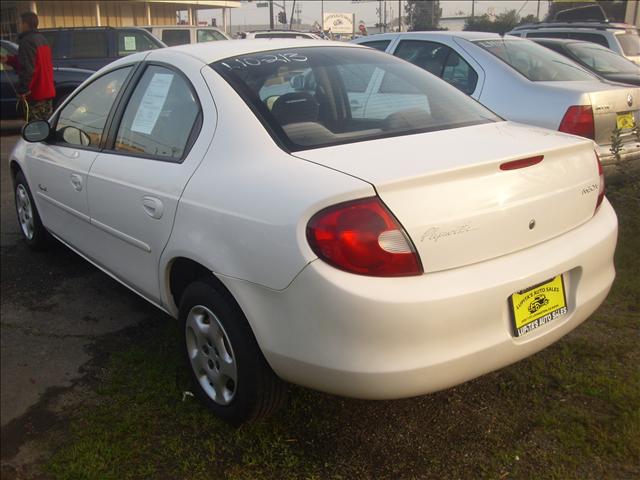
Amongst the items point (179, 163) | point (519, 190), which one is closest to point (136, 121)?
point (179, 163)

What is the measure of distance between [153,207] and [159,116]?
0.53 meters

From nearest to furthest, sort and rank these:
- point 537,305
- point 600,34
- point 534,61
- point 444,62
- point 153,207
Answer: point 537,305
point 153,207
point 534,61
point 444,62
point 600,34

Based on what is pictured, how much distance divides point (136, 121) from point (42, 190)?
1397 mm

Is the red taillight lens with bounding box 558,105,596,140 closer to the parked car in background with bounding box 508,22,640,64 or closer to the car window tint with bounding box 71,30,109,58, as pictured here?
the parked car in background with bounding box 508,22,640,64

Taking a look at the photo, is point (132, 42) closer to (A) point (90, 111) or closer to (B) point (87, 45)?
(B) point (87, 45)

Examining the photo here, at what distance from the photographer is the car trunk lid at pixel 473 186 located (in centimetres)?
215

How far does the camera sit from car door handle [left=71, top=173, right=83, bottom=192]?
3640 millimetres

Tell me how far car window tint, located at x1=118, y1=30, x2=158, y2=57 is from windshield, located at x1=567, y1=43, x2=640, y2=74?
7.67 meters

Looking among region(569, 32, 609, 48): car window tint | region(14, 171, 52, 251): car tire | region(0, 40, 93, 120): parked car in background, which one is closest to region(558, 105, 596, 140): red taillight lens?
region(14, 171, 52, 251): car tire

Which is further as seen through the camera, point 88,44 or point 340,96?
point 88,44

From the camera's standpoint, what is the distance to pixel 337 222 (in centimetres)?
211

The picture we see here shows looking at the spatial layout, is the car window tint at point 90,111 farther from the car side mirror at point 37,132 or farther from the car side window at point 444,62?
the car side window at point 444,62

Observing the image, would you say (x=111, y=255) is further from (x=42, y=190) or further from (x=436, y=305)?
(x=436, y=305)

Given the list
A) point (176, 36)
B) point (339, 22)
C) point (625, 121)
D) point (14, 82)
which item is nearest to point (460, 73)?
point (625, 121)
